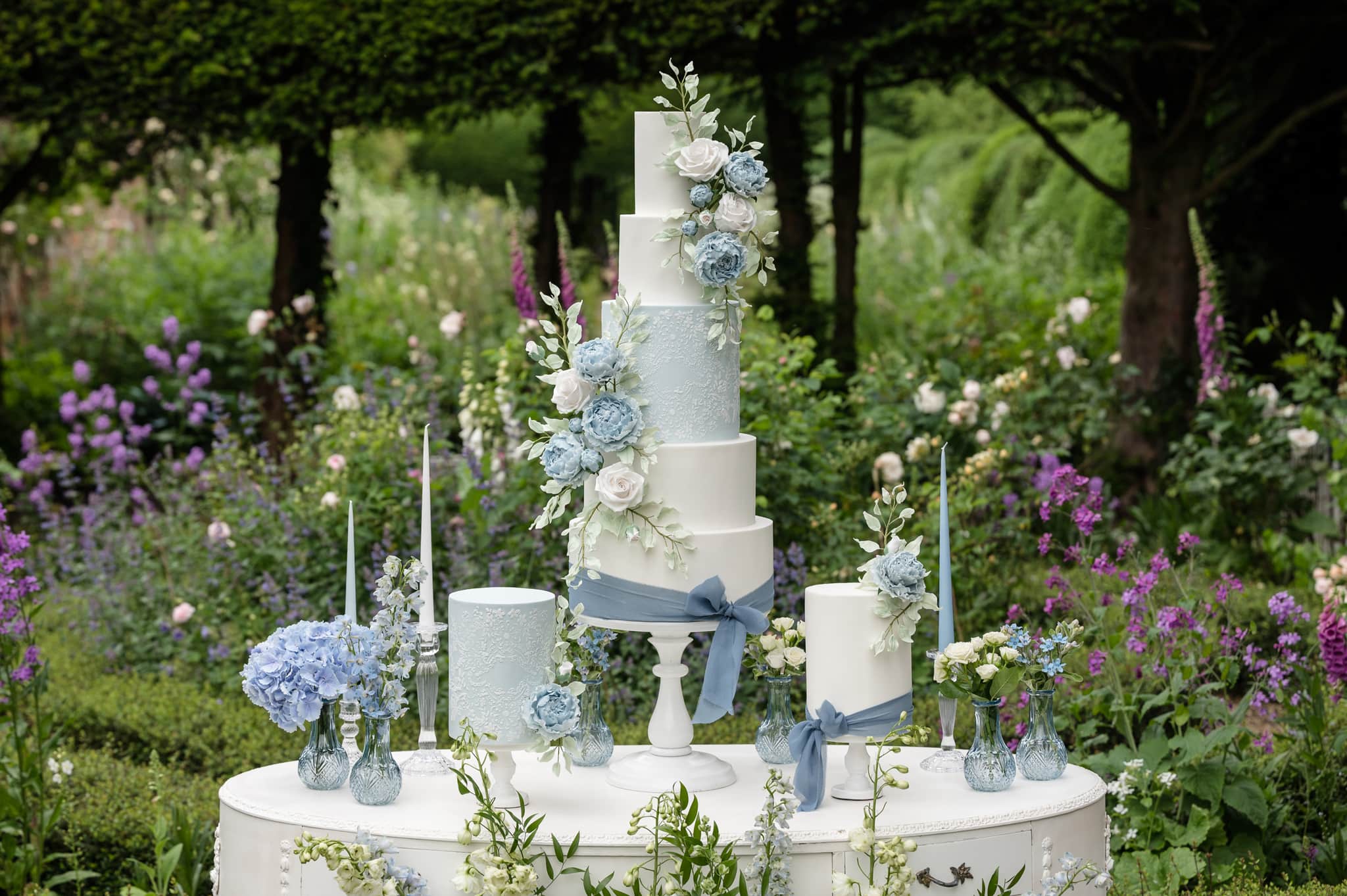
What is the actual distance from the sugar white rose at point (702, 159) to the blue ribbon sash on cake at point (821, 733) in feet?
3.46

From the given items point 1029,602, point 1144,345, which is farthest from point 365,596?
point 1144,345

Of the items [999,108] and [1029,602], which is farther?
[999,108]

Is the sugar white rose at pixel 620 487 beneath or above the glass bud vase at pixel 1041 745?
above

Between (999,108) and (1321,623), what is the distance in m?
14.2

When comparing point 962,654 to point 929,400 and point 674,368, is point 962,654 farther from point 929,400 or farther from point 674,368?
point 929,400

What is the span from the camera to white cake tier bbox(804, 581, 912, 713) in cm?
271

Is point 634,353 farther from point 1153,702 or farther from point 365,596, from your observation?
point 365,596

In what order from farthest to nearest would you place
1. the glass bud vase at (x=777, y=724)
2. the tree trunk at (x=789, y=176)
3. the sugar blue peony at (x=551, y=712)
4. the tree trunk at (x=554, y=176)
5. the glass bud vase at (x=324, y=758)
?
the tree trunk at (x=554, y=176), the tree trunk at (x=789, y=176), the glass bud vase at (x=777, y=724), the glass bud vase at (x=324, y=758), the sugar blue peony at (x=551, y=712)

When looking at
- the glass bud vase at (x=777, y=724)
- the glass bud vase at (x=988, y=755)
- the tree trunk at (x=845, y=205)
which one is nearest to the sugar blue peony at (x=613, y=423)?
the glass bud vase at (x=777, y=724)

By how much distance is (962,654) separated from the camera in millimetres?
2818

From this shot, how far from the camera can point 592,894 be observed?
254 cm

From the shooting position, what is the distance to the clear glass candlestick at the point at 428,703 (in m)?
2.79

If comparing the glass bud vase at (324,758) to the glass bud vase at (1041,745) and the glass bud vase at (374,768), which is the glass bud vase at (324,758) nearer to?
the glass bud vase at (374,768)

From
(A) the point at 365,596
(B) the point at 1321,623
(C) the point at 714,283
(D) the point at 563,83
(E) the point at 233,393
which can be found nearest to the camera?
(C) the point at 714,283
